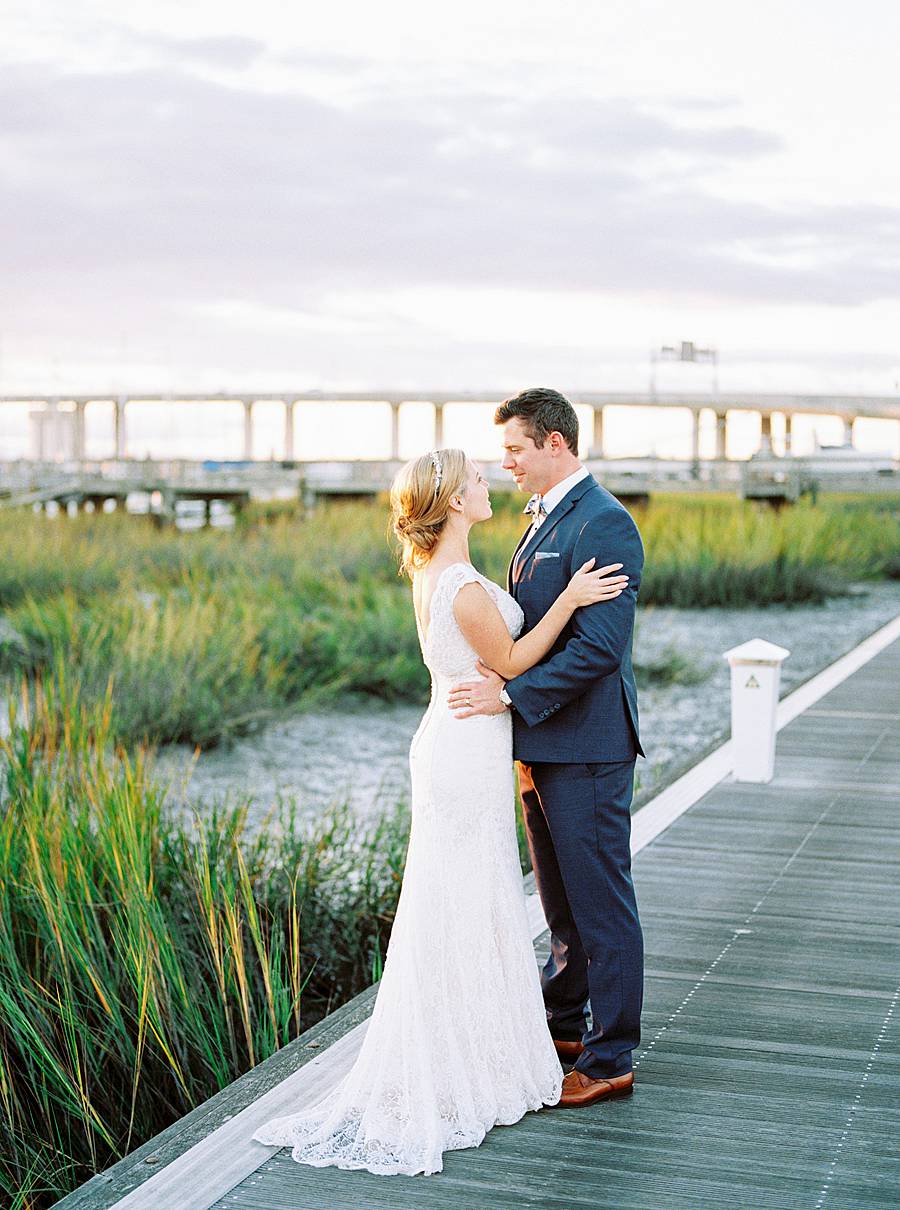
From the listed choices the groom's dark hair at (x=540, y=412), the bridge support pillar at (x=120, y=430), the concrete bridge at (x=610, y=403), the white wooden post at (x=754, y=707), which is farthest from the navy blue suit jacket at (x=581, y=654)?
the bridge support pillar at (x=120, y=430)

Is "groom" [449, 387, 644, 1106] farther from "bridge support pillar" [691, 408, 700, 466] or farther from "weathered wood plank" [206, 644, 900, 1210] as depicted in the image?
"bridge support pillar" [691, 408, 700, 466]

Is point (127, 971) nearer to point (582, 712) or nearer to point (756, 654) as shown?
point (582, 712)

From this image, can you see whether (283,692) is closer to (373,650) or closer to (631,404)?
(373,650)

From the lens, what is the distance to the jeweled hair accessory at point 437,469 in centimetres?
351

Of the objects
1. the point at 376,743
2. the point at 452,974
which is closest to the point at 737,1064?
the point at 452,974

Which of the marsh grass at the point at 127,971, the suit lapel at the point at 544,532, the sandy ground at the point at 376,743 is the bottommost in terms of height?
the sandy ground at the point at 376,743

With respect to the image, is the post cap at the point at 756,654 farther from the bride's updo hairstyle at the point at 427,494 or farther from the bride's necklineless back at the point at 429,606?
the bride's updo hairstyle at the point at 427,494

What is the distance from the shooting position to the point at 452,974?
11.6 feet

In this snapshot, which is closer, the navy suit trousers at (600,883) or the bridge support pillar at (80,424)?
the navy suit trousers at (600,883)

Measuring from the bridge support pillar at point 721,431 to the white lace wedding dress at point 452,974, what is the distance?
77.3 metres

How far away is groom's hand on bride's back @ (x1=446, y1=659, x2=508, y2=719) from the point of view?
141 inches

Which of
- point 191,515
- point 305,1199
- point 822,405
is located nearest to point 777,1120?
point 305,1199

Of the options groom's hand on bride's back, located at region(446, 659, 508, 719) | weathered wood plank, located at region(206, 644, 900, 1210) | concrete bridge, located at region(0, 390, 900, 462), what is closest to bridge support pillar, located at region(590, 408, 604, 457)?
concrete bridge, located at region(0, 390, 900, 462)

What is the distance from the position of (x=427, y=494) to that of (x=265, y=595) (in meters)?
14.4
